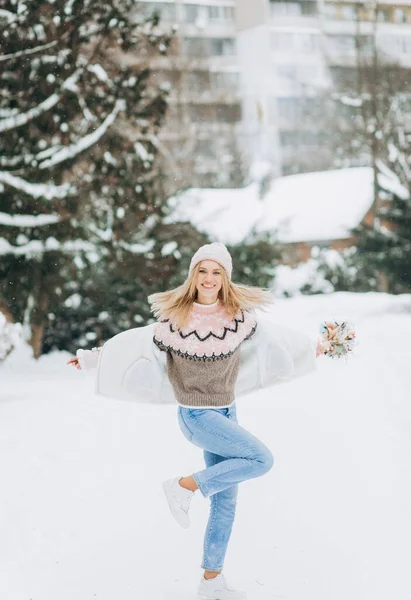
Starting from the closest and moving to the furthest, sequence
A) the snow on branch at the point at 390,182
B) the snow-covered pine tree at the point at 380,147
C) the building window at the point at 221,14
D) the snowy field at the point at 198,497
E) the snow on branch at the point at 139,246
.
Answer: the snowy field at the point at 198,497, the snow on branch at the point at 139,246, the snow-covered pine tree at the point at 380,147, the snow on branch at the point at 390,182, the building window at the point at 221,14

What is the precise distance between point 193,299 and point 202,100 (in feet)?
86.4

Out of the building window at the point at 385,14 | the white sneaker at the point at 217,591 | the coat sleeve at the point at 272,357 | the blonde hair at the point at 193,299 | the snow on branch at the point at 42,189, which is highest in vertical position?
the blonde hair at the point at 193,299

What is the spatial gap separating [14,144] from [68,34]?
185 cm

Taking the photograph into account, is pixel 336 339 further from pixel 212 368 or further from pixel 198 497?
pixel 198 497

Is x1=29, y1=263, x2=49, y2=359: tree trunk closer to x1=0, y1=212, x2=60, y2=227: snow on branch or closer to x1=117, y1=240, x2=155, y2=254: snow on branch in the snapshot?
x1=0, y1=212, x2=60, y2=227: snow on branch

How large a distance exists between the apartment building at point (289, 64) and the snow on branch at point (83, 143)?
1709cm

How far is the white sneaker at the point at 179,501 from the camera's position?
13.5 ft

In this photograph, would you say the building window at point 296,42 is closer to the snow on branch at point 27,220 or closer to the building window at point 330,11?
the building window at point 330,11

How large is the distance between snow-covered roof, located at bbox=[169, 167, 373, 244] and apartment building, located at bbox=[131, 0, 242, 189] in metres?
0.82

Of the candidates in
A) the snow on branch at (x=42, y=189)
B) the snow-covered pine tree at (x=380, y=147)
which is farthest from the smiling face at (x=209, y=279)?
the snow-covered pine tree at (x=380, y=147)

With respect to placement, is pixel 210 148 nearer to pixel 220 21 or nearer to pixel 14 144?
pixel 220 21

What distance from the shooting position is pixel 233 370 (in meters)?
4.26

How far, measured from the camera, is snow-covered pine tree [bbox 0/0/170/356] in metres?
12.4

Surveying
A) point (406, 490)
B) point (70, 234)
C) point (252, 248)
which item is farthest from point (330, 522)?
point (252, 248)
